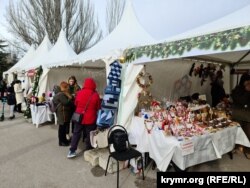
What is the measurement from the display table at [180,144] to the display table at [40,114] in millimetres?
3736

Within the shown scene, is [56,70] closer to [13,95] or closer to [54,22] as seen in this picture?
[13,95]

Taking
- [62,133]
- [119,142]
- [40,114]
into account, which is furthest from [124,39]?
[40,114]

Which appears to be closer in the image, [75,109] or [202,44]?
[202,44]

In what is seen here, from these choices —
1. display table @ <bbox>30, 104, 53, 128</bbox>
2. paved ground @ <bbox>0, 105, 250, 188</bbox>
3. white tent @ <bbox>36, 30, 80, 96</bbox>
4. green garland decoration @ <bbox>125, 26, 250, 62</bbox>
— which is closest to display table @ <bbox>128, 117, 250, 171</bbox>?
paved ground @ <bbox>0, 105, 250, 188</bbox>

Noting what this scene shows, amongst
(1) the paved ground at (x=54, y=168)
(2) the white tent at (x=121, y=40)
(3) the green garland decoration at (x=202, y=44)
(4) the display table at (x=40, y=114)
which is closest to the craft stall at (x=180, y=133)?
(1) the paved ground at (x=54, y=168)

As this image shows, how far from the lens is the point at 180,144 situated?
2930 millimetres

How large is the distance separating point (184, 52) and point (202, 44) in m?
0.27

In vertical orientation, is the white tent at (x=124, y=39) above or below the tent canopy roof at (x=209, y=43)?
above

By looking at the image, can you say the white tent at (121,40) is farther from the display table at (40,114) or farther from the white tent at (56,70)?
the display table at (40,114)

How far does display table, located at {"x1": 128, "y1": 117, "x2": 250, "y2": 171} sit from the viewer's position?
300cm

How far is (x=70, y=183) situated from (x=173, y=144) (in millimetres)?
1557

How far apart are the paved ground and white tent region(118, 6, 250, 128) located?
0.98m

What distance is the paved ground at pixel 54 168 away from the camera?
3168mm

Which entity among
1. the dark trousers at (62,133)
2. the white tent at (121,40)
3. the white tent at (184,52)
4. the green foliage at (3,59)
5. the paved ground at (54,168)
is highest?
the green foliage at (3,59)
